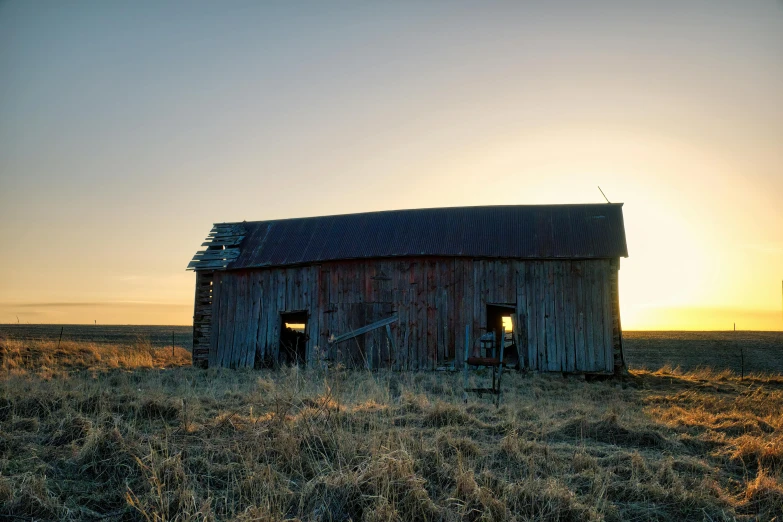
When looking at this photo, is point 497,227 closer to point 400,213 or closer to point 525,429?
point 400,213

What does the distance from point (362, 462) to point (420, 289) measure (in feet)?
49.5

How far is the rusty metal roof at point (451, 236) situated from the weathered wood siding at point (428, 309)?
39 cm

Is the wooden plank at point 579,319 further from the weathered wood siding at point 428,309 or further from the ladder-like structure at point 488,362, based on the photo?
the ladder-like structure at point 488,362

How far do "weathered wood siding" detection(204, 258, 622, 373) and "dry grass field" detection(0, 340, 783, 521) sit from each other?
962 centimetres

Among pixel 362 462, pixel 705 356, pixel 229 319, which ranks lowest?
pixel 705 356

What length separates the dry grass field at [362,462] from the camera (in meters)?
5.59

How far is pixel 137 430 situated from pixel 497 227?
16307 millimetres

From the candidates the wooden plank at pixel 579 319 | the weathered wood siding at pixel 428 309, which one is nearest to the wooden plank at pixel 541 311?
the weathered wood siding at pixel 428 309

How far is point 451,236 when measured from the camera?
71.5ft

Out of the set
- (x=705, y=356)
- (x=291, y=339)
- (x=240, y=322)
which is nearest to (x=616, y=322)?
(x=291, y=339)

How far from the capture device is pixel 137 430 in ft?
24.8

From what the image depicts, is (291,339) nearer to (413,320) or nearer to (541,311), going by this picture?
(413,320)

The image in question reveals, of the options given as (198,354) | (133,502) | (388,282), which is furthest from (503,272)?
(133,502)

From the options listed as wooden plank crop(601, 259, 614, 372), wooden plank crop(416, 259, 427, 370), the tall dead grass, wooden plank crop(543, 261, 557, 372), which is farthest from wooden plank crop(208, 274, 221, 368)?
wooden plank crop(601, 259, 614, 372)
